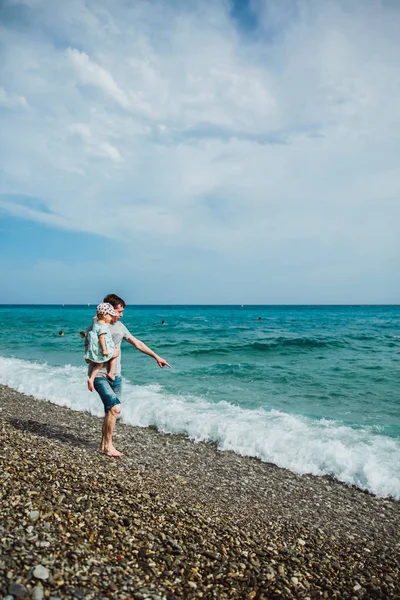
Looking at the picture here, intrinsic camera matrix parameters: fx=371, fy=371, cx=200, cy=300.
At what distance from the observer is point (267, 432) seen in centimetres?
882

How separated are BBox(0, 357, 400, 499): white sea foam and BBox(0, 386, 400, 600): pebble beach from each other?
0.45m

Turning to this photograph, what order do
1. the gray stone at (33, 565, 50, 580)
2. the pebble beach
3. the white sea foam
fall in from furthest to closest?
the white sea foam → the pebble beach → the gray stone at (33, 565, 50, 580)

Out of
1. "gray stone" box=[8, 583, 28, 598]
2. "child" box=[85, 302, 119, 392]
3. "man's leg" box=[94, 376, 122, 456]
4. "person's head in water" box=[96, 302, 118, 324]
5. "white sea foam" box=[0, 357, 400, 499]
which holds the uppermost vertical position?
"person's head in water" box=[96, 302, 118, 324]

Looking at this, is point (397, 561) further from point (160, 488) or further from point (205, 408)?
point (205, 408)

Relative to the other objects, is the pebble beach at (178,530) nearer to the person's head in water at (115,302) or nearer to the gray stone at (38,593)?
the gray stone at (38,593)

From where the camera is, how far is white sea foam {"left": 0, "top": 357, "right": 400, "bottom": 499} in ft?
24.0

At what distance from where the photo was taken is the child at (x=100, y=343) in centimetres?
612

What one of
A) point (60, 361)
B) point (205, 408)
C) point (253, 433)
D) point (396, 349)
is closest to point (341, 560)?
point (253, 433)

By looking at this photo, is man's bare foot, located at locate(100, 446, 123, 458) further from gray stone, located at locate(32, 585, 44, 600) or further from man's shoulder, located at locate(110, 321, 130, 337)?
gray stone, located at locate(32, 585, 44, 600)

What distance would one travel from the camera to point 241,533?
458 cm

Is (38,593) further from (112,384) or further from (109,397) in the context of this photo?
(112,384)

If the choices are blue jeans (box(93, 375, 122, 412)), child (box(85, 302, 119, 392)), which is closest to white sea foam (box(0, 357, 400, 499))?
blue jeans (box(93, 375, 122, 412))

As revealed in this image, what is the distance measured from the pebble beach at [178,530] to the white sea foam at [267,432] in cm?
45

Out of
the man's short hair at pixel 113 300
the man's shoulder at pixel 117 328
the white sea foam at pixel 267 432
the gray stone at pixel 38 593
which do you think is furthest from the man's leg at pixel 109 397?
the gray stone at pixel 38 593
